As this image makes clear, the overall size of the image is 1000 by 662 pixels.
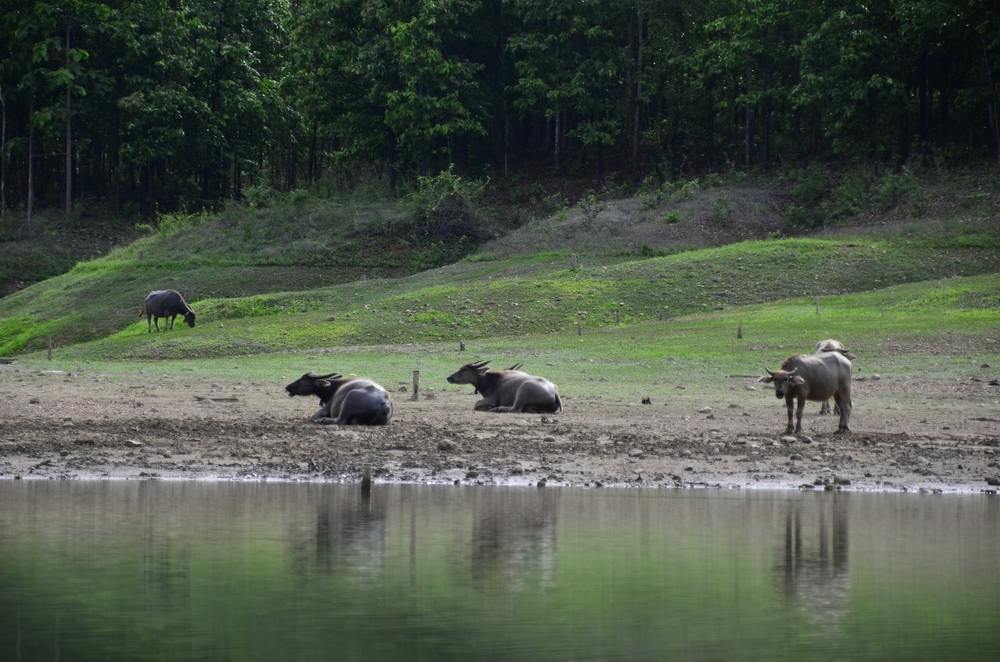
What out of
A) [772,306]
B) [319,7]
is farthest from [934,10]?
[319,7]

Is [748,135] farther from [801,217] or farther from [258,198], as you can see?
[258,198]

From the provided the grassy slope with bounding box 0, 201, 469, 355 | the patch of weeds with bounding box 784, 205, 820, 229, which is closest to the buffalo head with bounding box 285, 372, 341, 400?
the grassy slope with bounding box 0, 201, 469, 355

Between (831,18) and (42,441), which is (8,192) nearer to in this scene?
(831,18)

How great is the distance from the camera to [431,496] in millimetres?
18547

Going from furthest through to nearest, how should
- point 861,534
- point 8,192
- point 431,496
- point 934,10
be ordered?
1. point 8,192
2. point 934,10
3. point 431,496
4. point 861,534

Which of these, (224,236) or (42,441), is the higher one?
(224,236)

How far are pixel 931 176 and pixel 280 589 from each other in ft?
Answer: 179

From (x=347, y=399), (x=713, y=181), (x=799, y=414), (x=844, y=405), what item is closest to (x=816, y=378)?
(x=799, y=414)

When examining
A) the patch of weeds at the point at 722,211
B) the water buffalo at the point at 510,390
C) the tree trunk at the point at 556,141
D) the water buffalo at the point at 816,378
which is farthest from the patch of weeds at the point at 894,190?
the water buffalo at the point at 816,378

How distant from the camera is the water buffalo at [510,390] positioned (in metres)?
25.9

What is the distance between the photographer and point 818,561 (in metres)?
15.1

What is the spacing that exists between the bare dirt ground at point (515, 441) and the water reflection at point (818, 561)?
1851 mm

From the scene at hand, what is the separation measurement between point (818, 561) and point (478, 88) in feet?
201

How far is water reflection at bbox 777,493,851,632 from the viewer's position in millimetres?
13148
